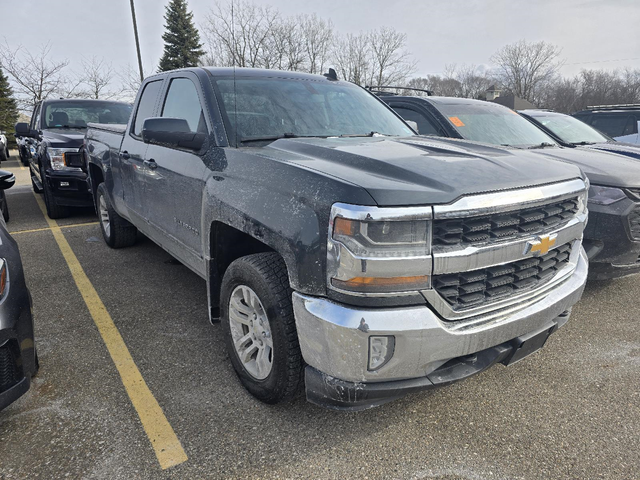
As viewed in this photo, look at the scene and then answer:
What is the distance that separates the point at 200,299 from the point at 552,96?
69504 millimetres

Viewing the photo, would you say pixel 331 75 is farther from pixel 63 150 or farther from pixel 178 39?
pixel 178 39

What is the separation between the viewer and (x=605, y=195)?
3.95 m

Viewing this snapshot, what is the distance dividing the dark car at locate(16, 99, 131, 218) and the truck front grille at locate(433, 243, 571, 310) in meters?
5.91

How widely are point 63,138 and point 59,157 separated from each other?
33cm

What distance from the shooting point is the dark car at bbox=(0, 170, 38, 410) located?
220 centimetres

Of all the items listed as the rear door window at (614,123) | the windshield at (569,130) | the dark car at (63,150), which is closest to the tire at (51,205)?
the dark car at (63,150)

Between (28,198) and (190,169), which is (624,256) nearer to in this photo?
(190,169)

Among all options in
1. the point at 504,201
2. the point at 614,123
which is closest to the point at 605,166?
the point at 504,201

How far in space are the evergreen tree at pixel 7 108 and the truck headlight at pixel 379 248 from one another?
107 ft

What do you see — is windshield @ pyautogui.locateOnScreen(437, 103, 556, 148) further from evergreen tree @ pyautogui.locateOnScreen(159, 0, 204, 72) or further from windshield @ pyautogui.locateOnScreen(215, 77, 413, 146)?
evergreen tree @ pyautogui.locateOnScreen(159, 0, 204, 72)

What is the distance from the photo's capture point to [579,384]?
2859 millimetres

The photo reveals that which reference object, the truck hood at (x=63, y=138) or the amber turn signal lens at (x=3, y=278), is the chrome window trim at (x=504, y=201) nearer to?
the amber turn signal lens at (x=3, y=278)

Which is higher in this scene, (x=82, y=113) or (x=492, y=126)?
(x=82, y=113)

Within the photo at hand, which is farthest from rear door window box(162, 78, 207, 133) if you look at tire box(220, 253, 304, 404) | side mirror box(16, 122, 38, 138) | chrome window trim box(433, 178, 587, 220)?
side mirror box(16, 122, 38, 138)
